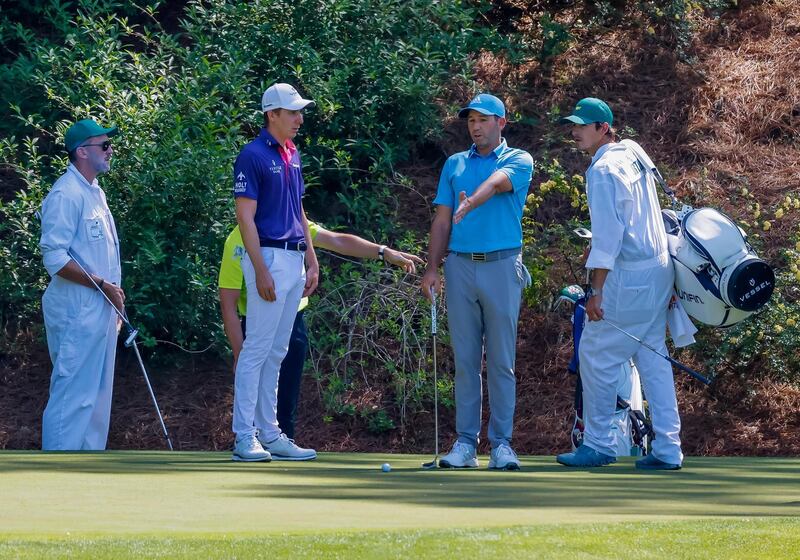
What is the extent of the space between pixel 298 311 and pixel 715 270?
2693mm

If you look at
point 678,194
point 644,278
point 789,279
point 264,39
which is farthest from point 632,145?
point 264,39

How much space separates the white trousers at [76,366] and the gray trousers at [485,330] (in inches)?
102

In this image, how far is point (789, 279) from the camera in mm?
11742

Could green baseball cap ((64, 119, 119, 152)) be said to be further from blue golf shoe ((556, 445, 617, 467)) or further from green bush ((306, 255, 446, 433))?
blue golf shoe ((556, 445, 617, 467))

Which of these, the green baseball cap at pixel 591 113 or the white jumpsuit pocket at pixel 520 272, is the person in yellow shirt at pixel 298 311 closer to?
the white jumpsuit pocket at pixel 520 272

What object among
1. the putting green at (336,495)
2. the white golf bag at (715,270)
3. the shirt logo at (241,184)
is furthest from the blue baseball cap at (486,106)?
the putting green at (336,495)

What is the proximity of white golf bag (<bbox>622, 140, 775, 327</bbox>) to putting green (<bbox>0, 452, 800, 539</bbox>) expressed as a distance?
0.92 m

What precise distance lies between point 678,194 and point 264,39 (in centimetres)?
424

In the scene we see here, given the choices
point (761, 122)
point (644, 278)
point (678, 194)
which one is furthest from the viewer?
point (761, 122)

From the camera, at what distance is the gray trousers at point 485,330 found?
8188 millimetres

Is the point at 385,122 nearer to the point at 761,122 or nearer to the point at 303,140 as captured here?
the point at 303,140

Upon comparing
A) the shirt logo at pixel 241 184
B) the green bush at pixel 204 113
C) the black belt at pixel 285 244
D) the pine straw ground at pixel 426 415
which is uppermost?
the green bush at pixel 204 113

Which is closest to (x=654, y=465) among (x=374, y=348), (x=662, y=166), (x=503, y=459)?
(x=503, y=459)

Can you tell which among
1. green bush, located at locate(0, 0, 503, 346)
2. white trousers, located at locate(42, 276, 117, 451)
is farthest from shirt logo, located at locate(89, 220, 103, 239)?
green bush, located at locate(0, 0, 503, 346)
